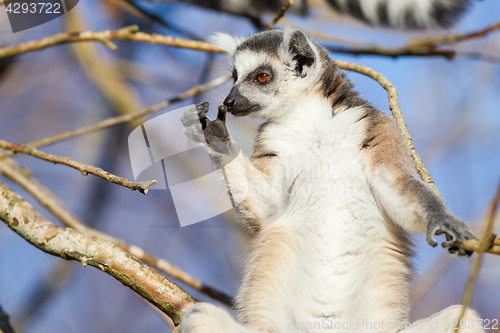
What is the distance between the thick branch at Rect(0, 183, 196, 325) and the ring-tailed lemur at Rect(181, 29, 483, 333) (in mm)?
244

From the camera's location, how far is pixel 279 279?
2.73 metres

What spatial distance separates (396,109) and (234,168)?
113 centimetres

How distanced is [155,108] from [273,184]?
1190 millimetres

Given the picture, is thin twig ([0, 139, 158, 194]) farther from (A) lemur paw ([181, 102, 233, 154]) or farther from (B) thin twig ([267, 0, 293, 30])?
(B) thin twig ([267, 0, 293, 30])

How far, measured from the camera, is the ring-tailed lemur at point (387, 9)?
4.56 metres

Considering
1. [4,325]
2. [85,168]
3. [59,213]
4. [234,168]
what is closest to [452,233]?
[234,168]

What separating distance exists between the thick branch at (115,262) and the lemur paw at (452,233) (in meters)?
1.38

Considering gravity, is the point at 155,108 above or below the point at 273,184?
above

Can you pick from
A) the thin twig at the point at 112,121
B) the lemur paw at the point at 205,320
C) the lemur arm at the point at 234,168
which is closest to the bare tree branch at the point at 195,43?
the thin twig at the point at 112,121

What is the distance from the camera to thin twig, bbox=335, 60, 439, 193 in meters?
2.61

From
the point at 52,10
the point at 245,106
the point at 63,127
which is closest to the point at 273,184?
the point at 245,106

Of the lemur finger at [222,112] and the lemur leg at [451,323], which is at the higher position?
the lemur finger at [222,112]

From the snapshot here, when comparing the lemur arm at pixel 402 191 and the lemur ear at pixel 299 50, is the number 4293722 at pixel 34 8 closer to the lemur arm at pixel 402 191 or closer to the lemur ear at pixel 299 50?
the lemur ear at pixel 299 50

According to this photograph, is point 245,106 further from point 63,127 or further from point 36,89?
point 36,89
